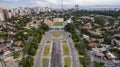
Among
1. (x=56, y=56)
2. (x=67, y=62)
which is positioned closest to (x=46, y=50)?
(x=56, y=56)

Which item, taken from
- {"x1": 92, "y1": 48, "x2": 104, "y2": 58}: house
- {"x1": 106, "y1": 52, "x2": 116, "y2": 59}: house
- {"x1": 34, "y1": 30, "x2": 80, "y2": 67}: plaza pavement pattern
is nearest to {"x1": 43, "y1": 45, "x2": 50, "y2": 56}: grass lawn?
{"x1": 34, "y1": 30, "x2": 80, "y2": 67}: plaza pavement pattern

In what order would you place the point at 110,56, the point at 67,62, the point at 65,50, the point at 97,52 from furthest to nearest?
the point at 65,50, the point at 97,52, the point at 110,56, the point at 67,62

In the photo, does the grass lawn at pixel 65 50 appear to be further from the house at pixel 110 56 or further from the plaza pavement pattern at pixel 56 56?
the house at pixel 110 56

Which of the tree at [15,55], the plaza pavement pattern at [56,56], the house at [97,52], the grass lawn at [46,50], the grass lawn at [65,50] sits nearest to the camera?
the plaza pavement pattern at [56,56]

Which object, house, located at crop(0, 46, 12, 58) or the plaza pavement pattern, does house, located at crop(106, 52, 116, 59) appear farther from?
house, located at crop(0, 46, 12, 58)

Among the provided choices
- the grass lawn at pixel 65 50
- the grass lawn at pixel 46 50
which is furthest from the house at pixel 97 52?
the grass lawn at pixel 46 50

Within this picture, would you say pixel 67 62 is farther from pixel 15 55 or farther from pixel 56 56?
pixel 15 55

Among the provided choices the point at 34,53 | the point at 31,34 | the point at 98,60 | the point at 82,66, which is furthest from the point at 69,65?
the point at 31,34

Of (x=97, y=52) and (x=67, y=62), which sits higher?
(x=97, y=52)

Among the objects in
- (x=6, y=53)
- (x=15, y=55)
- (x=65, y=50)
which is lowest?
(x=65, y=50)

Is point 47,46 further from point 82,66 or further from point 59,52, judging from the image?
point 82,66

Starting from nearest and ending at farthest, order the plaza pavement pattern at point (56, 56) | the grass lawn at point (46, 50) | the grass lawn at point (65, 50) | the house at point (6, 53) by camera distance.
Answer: the plaza pavement pattern at point (56, 56), the house at point (6, 53), the grass lawn at point (46, 50), the grass lawn at point (65, 50)
